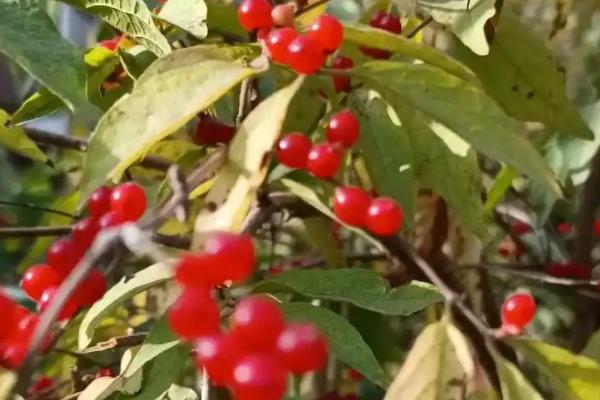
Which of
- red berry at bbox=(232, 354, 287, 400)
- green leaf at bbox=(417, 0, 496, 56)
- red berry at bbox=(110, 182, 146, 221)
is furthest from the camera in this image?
green leaf at bbox=(417, 0, 496, 56)

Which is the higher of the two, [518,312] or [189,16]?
[189,16]

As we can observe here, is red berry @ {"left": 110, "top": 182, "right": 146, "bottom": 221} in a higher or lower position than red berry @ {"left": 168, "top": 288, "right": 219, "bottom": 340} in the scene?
lower

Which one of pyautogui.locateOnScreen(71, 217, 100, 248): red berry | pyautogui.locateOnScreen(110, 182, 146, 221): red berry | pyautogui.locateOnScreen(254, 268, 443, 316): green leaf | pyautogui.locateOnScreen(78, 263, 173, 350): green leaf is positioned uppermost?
pyautogui.locateOnScreen(110, 182, 146, 221): red berry

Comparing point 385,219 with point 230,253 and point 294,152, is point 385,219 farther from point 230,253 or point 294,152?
point 230,253

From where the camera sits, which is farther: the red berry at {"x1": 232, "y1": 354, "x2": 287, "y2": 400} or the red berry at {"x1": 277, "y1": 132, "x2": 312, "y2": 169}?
the red berry at {"x1": 277, "y1": 132, "x2": 312, "y2": 169}

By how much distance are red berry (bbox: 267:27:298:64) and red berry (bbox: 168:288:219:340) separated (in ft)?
0.47

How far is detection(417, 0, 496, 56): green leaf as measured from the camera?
483 millimetres

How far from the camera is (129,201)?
14.9 inches

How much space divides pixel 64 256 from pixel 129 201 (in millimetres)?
44

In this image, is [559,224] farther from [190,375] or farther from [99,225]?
A: [99,225]

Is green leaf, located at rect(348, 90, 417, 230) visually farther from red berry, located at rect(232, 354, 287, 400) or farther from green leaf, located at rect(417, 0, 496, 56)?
red berry, located at rect(232, 354, 287, 400)

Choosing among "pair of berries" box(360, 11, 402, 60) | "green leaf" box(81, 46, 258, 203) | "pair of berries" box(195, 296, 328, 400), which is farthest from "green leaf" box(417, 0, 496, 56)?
"pair of berries" box(195, 296, 328, 400)

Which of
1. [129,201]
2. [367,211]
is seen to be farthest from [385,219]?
[129,201]

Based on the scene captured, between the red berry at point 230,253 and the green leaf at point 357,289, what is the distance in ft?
0.54
